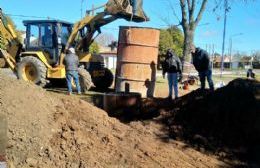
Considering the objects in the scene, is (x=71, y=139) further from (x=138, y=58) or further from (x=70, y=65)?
(x=138, y=58)

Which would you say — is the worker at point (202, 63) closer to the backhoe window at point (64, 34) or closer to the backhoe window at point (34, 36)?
the backhoe window at point (64, 34)

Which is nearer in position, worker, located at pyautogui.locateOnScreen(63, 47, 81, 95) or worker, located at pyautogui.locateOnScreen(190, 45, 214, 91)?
worker, located at pyautogui.locateOnScreen(190, 45, 214, 91)

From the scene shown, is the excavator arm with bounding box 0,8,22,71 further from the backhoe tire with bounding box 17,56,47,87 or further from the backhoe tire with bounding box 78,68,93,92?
the backhoe tire with bounding box 78,68,93,92

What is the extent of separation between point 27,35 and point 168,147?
11.0 metres

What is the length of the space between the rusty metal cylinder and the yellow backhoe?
3.20 ft

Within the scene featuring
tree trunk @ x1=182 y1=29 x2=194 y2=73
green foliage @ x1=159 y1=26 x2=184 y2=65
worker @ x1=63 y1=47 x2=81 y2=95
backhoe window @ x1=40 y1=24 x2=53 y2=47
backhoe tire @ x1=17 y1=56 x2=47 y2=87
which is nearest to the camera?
worker @ x1=63 y1=47 x2=81 y2=95

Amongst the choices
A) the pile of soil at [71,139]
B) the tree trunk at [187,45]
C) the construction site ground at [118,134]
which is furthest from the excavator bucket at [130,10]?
the tree trunk at [187,45]

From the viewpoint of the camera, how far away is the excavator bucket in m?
15.7

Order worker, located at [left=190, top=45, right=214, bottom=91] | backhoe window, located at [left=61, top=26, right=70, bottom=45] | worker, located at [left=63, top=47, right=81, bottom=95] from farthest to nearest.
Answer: backhoe window, located at [left=61, top=26, right=70, bottom=45]
worker, located at [left=63, top=47, right=81, bottom=95]
worker, located at [left=190, top=45, right=214, bottom=91]

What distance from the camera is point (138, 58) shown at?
15.2m

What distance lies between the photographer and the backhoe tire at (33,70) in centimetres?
1677

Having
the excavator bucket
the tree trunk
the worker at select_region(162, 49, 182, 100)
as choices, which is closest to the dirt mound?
the worker at select_region(162, 49, 182, 100)

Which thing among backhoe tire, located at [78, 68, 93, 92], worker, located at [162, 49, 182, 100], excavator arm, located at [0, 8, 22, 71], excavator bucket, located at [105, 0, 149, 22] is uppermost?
excavator bucket, located at [105, 0, 149, 22]

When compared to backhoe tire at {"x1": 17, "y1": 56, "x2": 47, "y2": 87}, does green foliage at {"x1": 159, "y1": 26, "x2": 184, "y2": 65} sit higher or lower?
higher
